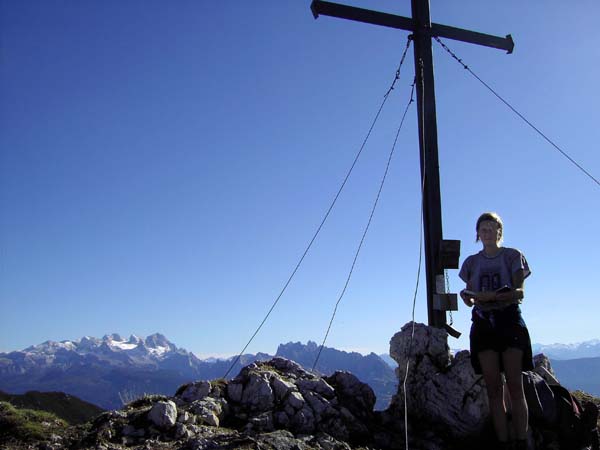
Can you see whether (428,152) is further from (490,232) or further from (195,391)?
(195,391)

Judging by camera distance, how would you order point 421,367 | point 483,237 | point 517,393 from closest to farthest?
point 517,393 < point 483,237 < point 421,367

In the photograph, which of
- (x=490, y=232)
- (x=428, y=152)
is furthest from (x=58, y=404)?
(x=490, y=232)

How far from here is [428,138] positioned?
33.0 feet

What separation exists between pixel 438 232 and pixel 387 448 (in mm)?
4342

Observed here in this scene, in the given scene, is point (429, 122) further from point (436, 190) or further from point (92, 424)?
point (92, 424)

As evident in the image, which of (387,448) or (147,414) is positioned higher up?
(147,414)

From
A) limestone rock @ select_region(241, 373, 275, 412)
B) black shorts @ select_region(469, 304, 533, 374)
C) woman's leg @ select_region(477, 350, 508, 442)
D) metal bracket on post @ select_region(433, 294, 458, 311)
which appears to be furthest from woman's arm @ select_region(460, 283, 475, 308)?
limestone rock @ select_region(241, 373, 275, 412)

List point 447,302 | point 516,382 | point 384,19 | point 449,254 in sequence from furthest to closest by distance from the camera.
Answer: point 384,19, point 449,254, point 447,302, point 516,382

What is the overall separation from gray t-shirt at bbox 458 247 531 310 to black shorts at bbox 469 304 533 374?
0.15m

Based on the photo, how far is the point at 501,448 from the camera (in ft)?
22.9

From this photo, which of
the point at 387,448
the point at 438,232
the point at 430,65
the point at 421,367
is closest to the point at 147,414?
the point at 387,448

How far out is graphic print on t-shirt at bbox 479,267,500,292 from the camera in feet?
23.5

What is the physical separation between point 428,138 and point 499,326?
4541 mm

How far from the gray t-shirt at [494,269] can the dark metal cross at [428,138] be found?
2116 mm
